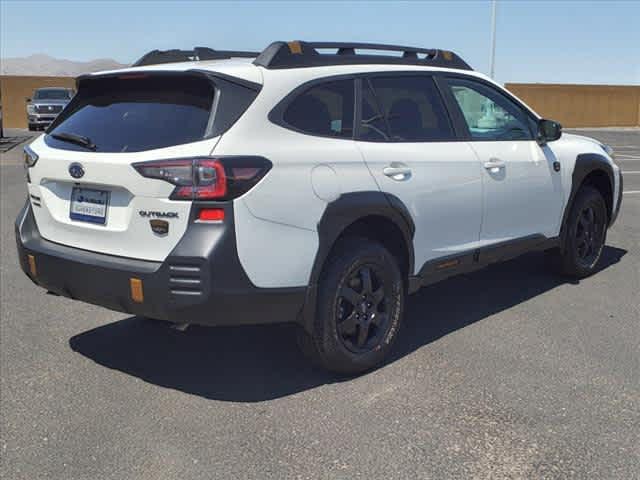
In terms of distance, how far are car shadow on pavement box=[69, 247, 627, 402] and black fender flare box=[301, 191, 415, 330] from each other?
21.1 inches

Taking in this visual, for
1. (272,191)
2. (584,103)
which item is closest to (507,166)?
(272,191)

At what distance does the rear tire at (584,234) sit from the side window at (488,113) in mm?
923

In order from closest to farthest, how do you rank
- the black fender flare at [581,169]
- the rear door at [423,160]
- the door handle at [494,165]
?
the rear door at [423,160] < the door handle at [494,165] < the black fender flare at [581,169]

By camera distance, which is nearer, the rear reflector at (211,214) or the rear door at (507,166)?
the rear reflector at (211,214)

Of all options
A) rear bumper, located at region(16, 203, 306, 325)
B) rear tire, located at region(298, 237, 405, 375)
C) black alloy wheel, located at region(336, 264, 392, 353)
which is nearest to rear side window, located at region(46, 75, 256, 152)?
rear bumper, located at region(16, 203, 306, 325)

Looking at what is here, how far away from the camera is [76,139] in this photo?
12.3 ft

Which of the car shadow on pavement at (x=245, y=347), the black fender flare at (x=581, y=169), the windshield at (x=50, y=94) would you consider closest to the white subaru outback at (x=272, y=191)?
the car shadow on pavement at (x=245, y=347)

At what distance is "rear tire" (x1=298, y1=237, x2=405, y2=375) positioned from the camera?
373 centimetres

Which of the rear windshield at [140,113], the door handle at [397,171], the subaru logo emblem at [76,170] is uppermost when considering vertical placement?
the rear windshield at [140,113]

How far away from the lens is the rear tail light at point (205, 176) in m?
3.22

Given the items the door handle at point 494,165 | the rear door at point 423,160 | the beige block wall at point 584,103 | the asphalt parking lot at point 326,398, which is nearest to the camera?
the asphalt parking lot at point 326,398

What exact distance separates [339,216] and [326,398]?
38.1 inches

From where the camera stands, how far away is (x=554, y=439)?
322 centimetres

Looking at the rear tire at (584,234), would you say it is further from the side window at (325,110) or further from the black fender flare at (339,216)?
the side window at (325,110)
